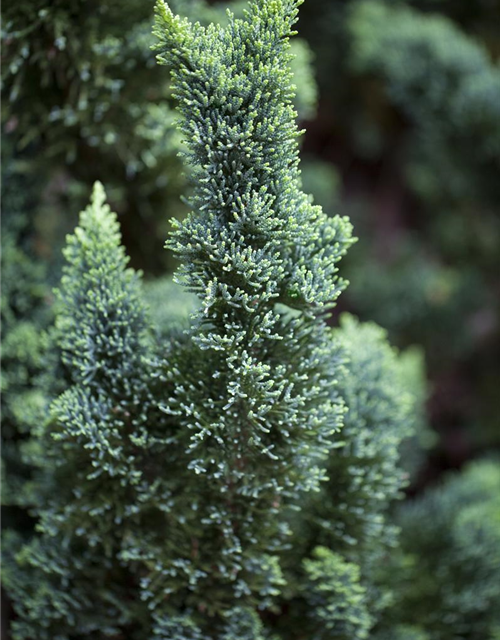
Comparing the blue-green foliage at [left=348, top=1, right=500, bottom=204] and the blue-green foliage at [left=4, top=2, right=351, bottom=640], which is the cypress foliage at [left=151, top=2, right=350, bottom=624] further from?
the blue-green foliage at [left=348, top=1, right=500, bottom=204]

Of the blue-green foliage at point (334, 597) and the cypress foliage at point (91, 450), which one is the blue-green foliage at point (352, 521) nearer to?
the blue-green foliage at point (334, 597)

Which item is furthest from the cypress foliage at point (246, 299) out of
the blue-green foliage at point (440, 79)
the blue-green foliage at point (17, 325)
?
the blue-green foliage at point (440, 79)

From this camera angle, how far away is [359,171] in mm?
1979

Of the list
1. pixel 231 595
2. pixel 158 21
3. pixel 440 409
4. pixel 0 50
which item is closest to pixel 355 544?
pixel 231 595

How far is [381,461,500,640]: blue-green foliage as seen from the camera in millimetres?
959

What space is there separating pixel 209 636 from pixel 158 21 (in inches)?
26.3

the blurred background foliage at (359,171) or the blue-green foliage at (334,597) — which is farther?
the blurred background foliage at (359,171)

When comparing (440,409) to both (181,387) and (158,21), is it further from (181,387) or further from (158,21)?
(158,21)

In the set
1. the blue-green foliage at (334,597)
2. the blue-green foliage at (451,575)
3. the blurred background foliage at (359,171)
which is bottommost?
the blue-green foliage at (334,597)

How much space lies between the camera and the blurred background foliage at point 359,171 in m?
0.94

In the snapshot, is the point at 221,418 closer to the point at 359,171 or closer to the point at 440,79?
the point at 440,79

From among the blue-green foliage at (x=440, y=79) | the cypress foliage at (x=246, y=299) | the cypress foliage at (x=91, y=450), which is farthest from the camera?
the blue-green foliage at (x=440, y=79)

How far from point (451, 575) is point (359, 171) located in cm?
128

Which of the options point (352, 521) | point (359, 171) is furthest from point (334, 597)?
point (359, 171)
